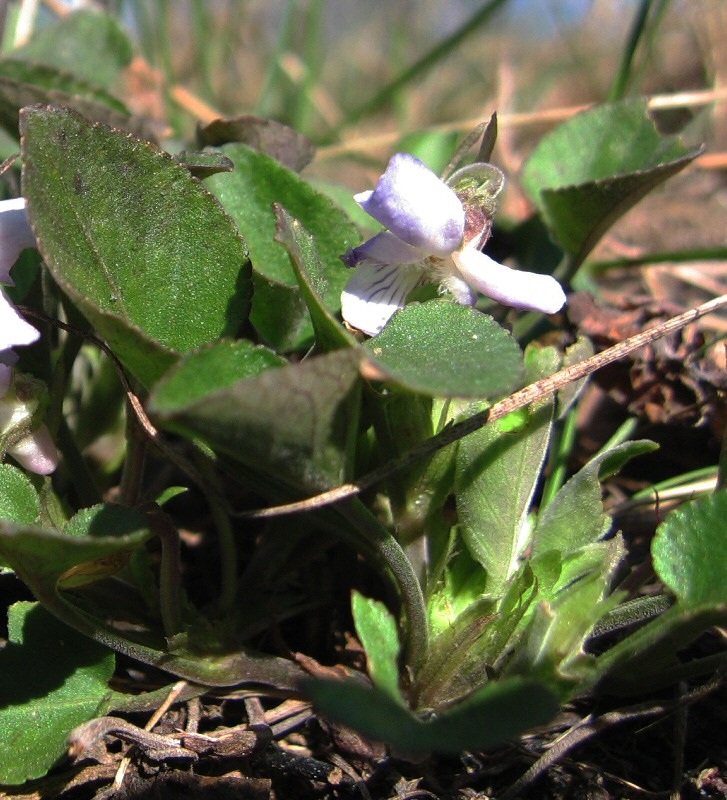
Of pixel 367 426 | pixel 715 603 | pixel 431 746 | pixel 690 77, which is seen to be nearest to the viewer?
pixel 431 746

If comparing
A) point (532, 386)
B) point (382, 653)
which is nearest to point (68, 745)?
Result: point (382, 653)

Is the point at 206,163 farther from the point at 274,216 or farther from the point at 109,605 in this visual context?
the point at 109,605

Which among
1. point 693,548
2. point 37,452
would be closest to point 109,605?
point 37,452

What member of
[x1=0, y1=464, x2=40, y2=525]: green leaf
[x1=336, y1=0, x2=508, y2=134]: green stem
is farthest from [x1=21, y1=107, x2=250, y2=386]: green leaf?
[x1=336, y1=0, x2=508, y2=134]: green stem

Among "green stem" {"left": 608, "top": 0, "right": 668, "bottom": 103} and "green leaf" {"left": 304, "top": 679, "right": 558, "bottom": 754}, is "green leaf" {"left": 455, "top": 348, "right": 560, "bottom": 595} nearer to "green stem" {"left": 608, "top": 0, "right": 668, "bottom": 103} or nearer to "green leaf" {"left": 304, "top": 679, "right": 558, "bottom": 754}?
"green leaf" {"left": 304, "top": 679, "right": 558, "bottom": 754}

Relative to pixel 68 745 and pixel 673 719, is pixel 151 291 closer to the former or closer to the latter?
pixel 68 745

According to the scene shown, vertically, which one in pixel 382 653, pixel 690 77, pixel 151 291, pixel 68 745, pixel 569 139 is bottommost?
pixel 690 77

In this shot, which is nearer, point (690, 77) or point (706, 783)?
point (706, 783)

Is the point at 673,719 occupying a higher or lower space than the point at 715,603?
lower
